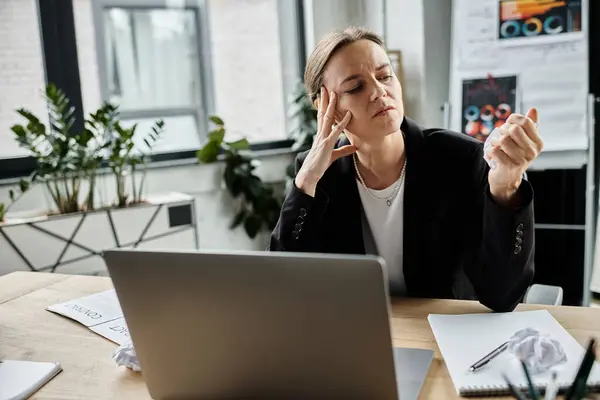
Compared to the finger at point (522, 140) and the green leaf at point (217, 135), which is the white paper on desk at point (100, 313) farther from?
the green leaf at point (217, 135)

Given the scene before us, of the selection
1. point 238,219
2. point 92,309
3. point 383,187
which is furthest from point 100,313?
point 238,219

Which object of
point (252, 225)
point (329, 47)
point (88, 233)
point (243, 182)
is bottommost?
point (252, 225)

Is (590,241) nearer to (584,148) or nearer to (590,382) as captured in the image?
(584,148)

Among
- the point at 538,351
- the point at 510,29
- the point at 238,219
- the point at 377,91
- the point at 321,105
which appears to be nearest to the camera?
the point at 538,351

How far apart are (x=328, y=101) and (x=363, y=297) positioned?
33.9 inches

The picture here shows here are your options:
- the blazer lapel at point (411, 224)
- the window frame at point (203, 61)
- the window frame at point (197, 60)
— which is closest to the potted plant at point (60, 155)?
the window frame at point (203, 61)

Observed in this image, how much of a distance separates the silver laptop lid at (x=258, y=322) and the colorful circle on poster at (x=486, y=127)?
7.05ft

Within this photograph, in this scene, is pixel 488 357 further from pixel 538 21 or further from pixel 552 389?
pixel 538 21

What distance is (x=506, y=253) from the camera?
1120 mm

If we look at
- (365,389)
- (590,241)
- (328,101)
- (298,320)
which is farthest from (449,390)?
(590,241)

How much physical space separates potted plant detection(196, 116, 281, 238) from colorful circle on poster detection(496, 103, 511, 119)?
117 cm

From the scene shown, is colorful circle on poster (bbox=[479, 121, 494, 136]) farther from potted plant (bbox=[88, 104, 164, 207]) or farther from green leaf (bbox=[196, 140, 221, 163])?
potted plant (bbox=[88, 104, 164, 207])

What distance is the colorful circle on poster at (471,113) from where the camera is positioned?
2672 millimetres

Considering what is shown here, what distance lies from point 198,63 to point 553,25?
1.74 meters
